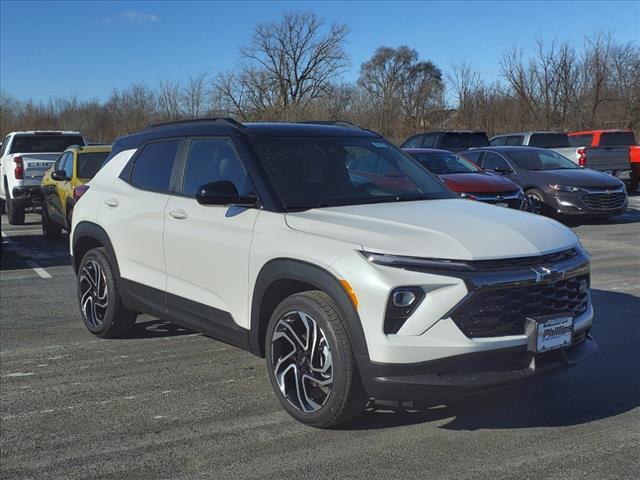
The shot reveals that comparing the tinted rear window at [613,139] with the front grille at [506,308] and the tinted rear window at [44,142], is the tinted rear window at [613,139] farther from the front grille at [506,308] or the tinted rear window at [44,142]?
the front grille at [506,308]

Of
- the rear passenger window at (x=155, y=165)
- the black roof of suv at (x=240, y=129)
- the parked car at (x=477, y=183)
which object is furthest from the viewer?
the parked car at (x=477, y=183)

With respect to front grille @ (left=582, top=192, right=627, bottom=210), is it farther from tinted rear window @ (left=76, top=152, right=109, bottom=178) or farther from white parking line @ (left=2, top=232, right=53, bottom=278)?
white parking line @ (left=2, top=232, right=53, bottom=278)

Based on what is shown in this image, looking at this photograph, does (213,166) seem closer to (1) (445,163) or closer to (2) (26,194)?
(1) (445,163)

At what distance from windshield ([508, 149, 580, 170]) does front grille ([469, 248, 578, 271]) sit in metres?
11.4

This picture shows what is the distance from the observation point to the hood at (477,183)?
12477mm

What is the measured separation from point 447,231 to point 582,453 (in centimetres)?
135

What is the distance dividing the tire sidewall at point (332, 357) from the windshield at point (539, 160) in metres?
11.8

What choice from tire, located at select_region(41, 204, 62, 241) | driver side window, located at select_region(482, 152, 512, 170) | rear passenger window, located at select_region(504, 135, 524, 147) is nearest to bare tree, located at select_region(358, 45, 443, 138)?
rear passenger window, located at select_region(504, 135, 524, 147)

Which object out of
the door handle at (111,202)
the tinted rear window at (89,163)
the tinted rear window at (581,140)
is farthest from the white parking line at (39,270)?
the tinted rear window at (581,140)

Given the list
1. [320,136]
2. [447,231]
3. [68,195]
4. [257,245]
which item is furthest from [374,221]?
[68,195]

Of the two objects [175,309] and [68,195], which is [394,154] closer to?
[175,309]

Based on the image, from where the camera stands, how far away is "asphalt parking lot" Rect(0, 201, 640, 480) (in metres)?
3.64

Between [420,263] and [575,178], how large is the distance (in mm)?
11433

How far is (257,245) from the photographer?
14.2ft
